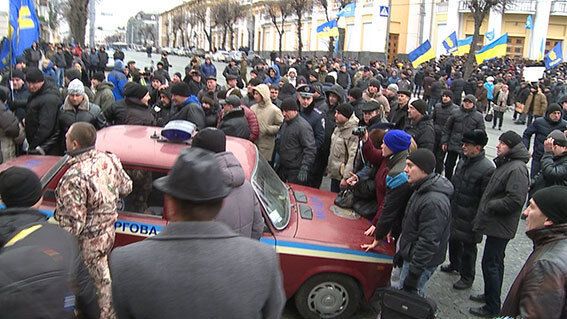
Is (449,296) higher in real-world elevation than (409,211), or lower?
lower

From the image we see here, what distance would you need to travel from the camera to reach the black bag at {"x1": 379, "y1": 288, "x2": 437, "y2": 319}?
4.12m

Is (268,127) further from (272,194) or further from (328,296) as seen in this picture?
(328,296)

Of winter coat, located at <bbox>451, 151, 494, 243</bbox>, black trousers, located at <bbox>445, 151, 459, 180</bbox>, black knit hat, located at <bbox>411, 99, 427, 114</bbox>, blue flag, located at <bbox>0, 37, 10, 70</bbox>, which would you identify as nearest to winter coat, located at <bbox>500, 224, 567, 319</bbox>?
winter coat, located at <bbox>451, 151, 494, 243</bbox>

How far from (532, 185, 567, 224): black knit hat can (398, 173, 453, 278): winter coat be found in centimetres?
102

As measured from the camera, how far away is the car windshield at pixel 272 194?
4.51 metres

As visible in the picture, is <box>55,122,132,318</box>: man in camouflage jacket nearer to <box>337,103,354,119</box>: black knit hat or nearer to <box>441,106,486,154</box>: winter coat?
<box>337,103,354,119</box>: black knit hat

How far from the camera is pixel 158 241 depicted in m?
1.79

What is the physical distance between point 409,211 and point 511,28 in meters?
46.3

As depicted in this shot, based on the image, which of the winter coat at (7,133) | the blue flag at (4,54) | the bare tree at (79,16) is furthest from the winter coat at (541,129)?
the bare tree at (79,16)

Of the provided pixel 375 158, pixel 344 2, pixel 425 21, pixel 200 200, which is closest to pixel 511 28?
pixel 425 21

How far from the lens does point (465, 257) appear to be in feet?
18.6

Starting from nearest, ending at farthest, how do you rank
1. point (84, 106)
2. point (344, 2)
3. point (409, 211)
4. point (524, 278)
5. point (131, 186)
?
point (524, 278), point (131, 186), point (409, 211), point (84, 106), point (344, 2)

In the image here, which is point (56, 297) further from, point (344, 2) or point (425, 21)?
point (425, 21)

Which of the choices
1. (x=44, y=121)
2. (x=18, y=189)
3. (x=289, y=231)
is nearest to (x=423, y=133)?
(x=289, y=231)
